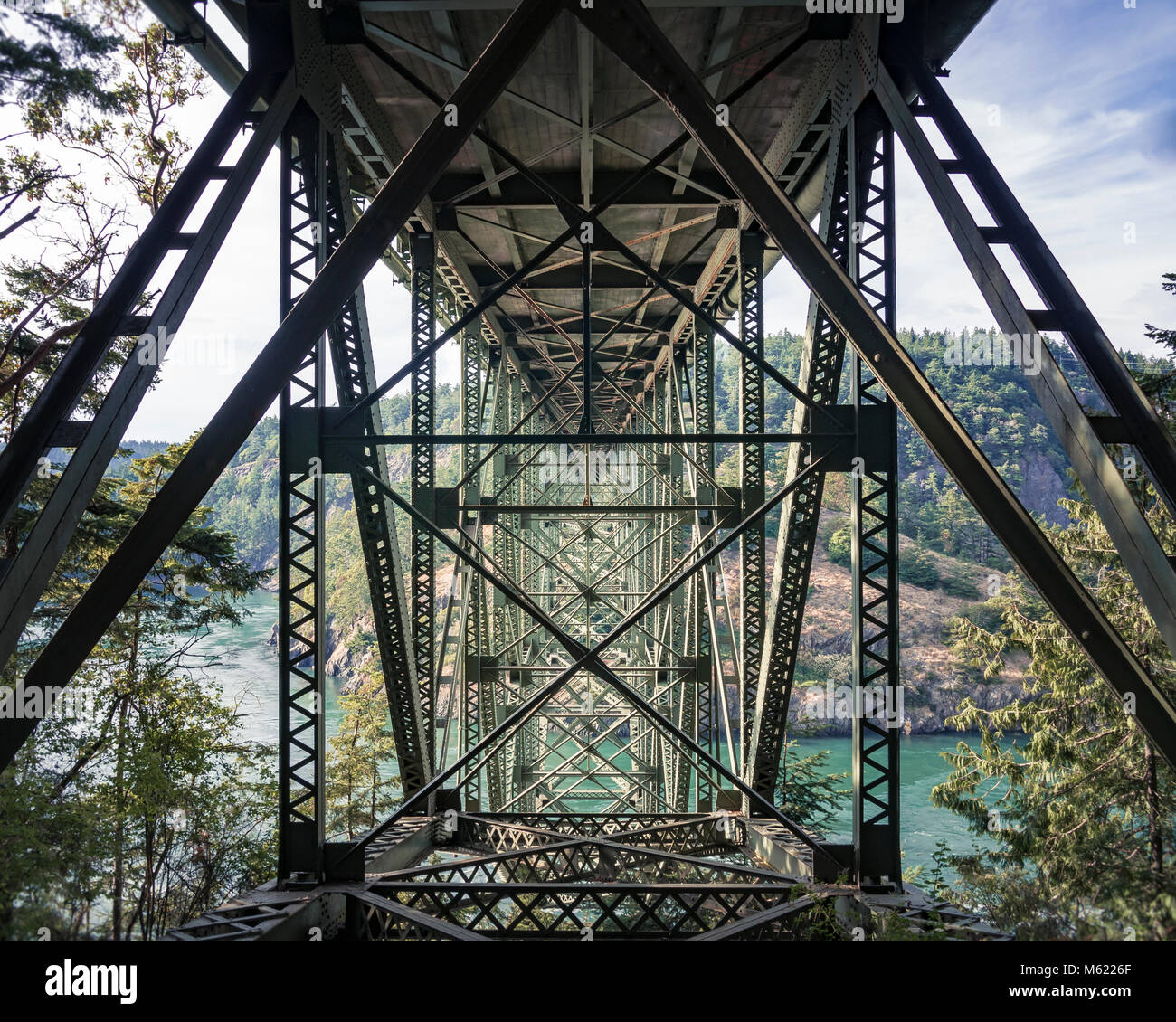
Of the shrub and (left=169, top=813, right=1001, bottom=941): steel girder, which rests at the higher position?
the shrub

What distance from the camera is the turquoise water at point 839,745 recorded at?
27469 mm

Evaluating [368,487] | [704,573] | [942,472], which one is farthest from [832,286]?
[942,472]

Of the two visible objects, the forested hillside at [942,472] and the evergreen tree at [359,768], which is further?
the forested hillside at [942,472]

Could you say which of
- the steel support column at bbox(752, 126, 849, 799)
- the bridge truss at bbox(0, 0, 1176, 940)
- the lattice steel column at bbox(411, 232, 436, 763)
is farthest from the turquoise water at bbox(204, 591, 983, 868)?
the steel support column at bbox(752, 126, 849, 799)

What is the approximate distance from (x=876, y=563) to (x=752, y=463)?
4.01 metres

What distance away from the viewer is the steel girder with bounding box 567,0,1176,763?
3639mm

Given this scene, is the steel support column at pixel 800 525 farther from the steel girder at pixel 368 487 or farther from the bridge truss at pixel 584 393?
the steel girder at pixel 368 487

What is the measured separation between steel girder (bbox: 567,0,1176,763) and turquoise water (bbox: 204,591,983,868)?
603 inches

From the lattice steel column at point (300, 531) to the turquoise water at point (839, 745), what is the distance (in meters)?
12.6

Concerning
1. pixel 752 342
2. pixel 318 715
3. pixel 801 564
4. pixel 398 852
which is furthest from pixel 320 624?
pixel 752 342

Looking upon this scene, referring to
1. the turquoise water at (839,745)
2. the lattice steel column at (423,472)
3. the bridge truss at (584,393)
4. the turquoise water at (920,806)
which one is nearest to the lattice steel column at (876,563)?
the bridge truss at (584,393)

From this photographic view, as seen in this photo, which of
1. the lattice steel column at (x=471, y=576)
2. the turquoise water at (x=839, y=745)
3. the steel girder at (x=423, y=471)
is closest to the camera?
the steel girder at (x=423, y=471)

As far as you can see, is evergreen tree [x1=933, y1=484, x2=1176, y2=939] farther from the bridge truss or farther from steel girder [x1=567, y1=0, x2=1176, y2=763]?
steel girder [x1=567, y1=0, x2=1176, y2=763]
